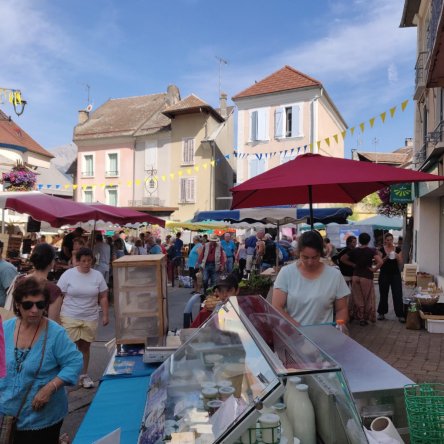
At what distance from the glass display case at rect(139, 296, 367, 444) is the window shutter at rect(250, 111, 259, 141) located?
26.1 meters

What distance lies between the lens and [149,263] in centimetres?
389

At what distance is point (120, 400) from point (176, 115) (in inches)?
1226

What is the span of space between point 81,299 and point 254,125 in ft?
80.3

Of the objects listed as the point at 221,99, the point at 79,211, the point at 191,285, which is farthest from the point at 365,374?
the point at 221,99

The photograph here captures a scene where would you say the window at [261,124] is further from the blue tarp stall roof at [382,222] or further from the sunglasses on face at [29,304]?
the sunglasses on face at [29,304]

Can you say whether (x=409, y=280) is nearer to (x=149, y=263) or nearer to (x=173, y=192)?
(x=149, y=263)

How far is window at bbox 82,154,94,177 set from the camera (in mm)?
35375

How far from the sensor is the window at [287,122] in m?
26.9

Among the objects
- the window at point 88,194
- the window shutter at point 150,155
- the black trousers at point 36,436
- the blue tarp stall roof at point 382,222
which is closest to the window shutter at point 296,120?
the blue tarp stall roof at point 382,222

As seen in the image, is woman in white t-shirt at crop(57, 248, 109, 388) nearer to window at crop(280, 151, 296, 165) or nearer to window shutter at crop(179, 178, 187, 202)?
window at crop(280, 151, 296, 165)

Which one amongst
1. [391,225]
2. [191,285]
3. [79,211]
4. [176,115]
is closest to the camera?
[79,211]

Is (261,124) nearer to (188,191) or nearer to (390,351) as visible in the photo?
(188,191)

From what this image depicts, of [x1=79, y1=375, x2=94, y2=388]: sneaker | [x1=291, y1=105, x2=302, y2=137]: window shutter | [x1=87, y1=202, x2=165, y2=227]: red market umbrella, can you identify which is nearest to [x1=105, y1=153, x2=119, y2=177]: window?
[x1=291, y1=105, x2=302, y2=137]: window shutter

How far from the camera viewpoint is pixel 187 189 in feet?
106
